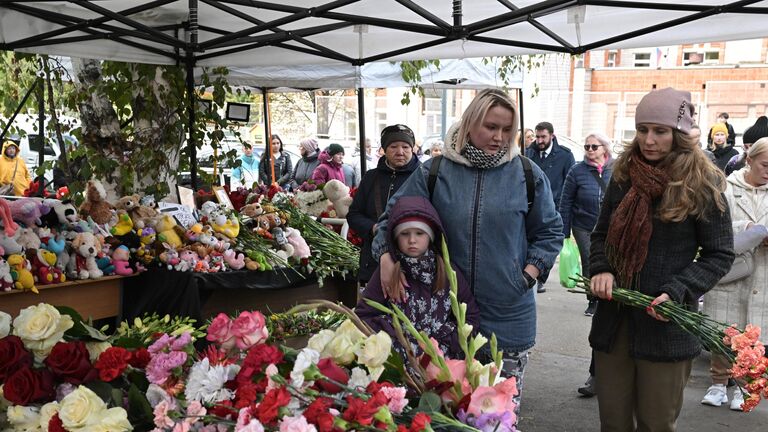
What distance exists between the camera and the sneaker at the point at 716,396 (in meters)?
4.73

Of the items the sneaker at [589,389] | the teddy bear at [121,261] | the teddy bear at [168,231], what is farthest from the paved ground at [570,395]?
the teddy bear at [121,261]

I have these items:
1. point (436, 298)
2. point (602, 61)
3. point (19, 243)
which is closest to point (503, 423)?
point (436, 298)

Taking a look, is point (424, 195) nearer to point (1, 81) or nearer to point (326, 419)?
point (326, 419)

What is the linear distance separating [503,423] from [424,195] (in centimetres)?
142

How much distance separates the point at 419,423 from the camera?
1.42 meters

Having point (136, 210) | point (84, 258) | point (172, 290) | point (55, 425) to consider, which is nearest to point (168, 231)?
point (136, 210)

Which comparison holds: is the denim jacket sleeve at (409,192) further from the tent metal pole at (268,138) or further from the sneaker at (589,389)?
the tent metal pole at (268,138)

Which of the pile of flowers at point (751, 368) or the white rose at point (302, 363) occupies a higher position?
the white rose at point (302, 363)

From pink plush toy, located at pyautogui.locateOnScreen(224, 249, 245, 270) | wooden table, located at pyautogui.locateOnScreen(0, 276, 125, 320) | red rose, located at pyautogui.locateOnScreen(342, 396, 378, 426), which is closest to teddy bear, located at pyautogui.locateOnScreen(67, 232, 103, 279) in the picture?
wooden table, located at pyautogui.locateOnScreen(0, 276, 125, 320)

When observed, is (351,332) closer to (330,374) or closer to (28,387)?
(330,374)

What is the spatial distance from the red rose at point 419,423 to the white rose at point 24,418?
817 mm

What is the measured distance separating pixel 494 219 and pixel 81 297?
2715mm

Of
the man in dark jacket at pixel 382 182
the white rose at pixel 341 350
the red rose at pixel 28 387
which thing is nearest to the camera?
the white rose at pixel 341 350

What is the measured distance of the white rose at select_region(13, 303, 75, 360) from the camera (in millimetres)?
1877
